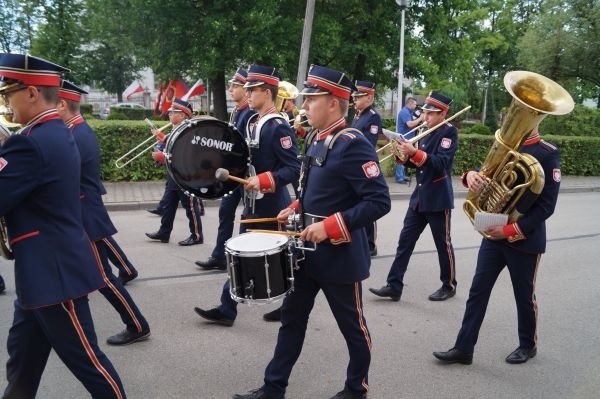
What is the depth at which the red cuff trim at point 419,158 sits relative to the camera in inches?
199

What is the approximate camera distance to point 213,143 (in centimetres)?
388

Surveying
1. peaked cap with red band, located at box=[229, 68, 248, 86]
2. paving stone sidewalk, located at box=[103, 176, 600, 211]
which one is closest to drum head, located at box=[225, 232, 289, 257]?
peaked cap with red band, located at box=[229, 68, 248, 86]

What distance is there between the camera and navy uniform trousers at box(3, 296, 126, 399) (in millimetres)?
2693

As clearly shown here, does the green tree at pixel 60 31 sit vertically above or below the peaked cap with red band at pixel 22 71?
above

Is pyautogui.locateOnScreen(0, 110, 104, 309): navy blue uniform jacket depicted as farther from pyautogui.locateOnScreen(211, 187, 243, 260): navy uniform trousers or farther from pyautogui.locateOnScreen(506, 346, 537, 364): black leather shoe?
pyautogui.locateOnScreen(506, 346, 537, 364): black leather shoe

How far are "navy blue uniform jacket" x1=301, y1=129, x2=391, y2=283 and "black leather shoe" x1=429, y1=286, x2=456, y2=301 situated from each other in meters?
2.45

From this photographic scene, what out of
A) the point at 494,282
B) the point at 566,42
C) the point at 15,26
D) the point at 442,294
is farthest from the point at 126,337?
the point at 15,26

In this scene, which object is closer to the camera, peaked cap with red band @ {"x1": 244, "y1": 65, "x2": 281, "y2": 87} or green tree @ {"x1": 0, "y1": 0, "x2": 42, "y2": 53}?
peaked cap with red band @ {"x1": 244, "y1": 65, "x2": 281, "y2": 87}

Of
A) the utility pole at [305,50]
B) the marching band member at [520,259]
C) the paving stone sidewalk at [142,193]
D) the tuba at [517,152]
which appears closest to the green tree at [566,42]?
the paving stone sidewalk at [142,193]

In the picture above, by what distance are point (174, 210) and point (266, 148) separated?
320 centimetres

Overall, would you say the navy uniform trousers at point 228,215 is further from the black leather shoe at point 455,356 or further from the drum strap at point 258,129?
the black leather shoe at point 455,356

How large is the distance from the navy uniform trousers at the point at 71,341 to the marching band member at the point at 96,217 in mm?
1149

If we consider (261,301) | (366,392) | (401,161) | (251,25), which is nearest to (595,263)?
(401,161)

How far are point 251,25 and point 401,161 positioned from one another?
445 inches
